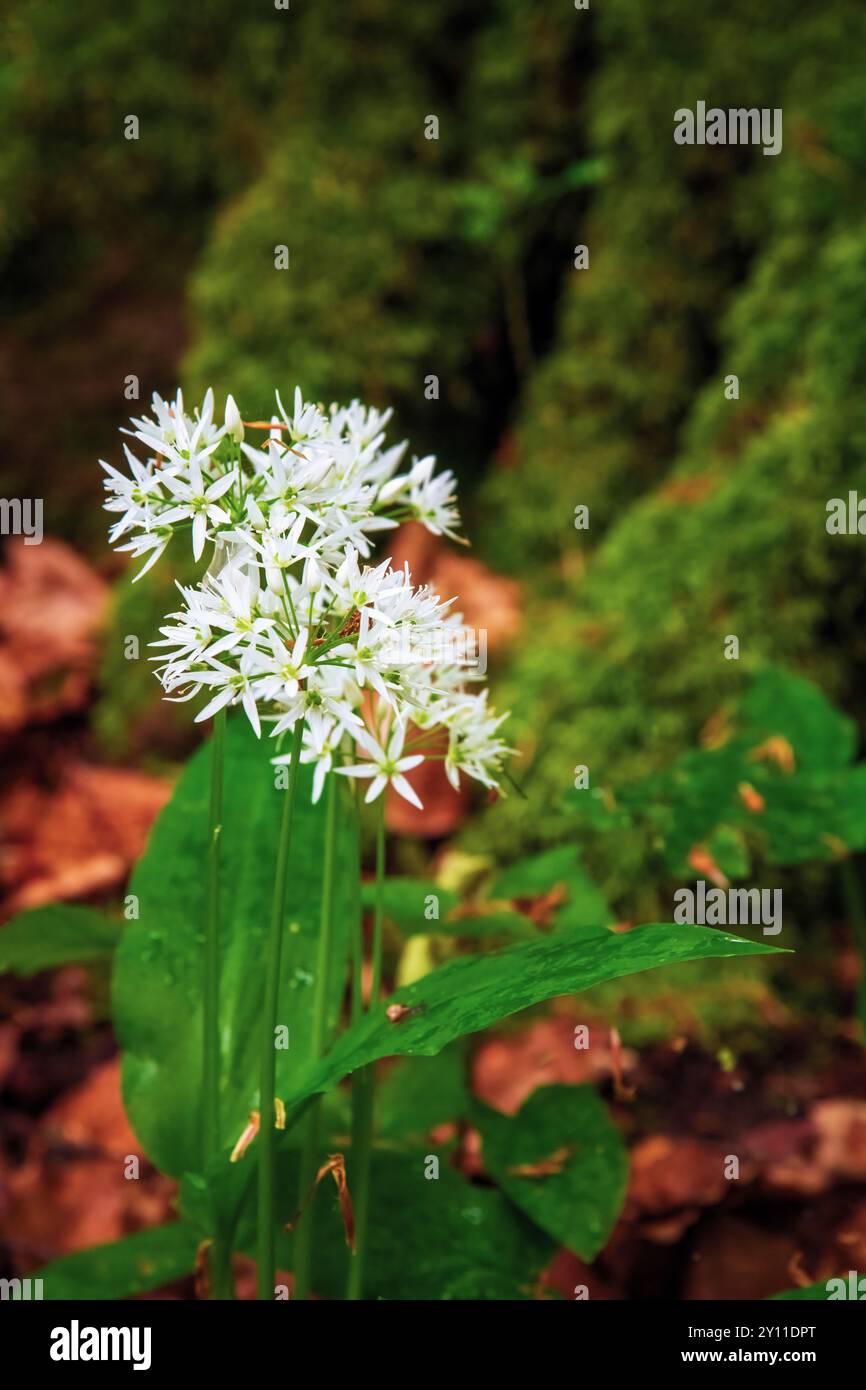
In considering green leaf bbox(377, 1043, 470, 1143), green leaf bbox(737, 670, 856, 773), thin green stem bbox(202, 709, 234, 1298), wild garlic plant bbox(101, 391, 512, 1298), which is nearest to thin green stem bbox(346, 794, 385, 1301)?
wild garlic plant bbox(101, 391, 512, 1298)

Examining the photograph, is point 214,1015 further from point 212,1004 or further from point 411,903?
point 411,903

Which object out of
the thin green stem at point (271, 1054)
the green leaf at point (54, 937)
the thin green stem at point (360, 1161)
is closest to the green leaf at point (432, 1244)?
the thin green stem at point (360, 1161)

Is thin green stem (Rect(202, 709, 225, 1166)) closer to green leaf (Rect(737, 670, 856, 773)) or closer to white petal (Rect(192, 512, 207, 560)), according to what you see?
white petal (Rect(192, 512, 207, 560))

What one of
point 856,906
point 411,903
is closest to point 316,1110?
point 411,903

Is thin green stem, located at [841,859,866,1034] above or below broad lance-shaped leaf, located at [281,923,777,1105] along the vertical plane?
above

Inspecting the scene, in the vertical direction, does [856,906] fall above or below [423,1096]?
above
